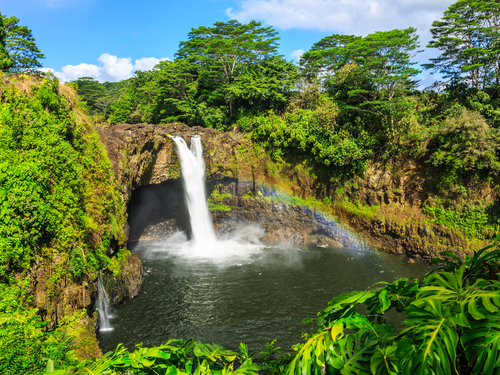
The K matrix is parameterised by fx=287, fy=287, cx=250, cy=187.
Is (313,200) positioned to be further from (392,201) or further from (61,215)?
(61,215)

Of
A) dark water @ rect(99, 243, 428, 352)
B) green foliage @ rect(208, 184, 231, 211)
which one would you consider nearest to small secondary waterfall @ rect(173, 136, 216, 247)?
green foliage @ rect(208, 184, 231, 211)

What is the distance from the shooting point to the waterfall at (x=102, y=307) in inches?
412

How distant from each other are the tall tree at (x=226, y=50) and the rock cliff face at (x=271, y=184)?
282 inches

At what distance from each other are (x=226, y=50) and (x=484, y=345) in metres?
27.7

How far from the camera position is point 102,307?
10680mm

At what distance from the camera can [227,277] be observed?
47.6ft

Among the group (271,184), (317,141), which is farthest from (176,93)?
(317,141)

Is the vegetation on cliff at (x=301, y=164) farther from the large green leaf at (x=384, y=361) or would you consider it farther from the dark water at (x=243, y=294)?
the dark water at (x=243, y=294)

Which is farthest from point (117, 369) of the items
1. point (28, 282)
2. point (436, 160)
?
A: point (436, 160)

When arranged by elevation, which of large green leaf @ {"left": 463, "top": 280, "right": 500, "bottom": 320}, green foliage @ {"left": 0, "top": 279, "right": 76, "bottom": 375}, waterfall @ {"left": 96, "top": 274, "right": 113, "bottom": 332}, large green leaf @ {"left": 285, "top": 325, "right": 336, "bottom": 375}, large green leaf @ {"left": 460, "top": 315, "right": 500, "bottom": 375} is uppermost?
large green leaf @ {"left": 463, "top": 280, "right": 500, "bottom": 320}

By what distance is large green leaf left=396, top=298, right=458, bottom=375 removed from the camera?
143 cm

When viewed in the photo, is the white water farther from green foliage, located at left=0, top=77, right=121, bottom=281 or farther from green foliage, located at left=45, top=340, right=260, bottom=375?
green foliage, located at left=45, top=340, right=260, bottom=375

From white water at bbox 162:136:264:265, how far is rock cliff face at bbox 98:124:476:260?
0.64m

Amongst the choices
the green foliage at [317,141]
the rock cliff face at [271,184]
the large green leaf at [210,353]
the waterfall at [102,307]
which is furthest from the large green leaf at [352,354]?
the green foliage at [317,141]
